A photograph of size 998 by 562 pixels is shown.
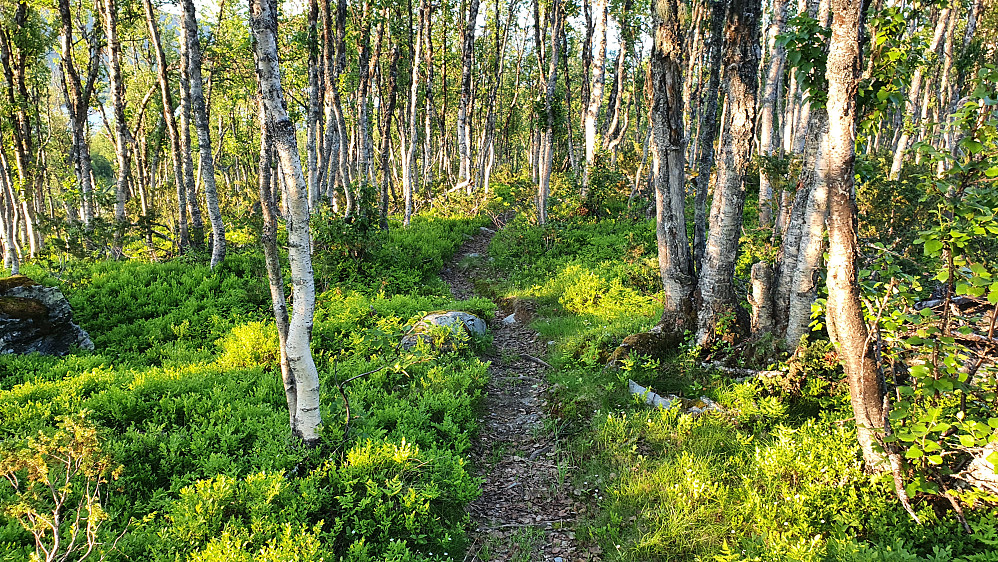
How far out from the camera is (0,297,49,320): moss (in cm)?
777

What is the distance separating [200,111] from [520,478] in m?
10.5

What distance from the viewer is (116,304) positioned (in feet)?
31.0

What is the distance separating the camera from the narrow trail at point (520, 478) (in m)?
4.75

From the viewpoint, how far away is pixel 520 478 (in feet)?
19.0

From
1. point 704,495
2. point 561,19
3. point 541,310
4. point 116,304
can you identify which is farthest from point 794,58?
point 561,19

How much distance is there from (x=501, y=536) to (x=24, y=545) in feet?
12.9

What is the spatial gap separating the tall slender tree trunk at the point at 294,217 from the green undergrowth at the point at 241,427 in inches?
24.5

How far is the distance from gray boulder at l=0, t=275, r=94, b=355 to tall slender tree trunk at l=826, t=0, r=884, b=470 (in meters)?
10.5

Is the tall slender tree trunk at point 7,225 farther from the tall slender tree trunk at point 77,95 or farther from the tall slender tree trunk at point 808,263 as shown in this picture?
the tall slender tree trunk at point 808,263

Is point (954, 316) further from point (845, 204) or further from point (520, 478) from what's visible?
point (520, 478)

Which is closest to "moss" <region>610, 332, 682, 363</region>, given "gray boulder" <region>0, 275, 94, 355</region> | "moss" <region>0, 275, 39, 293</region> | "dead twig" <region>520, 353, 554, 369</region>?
"dead twig" <region>520, 353, 554, 369</region>

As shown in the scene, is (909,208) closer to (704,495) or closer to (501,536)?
(704,495)

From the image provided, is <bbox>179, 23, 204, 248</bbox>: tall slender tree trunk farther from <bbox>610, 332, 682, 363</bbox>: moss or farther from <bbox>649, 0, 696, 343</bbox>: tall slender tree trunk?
<bbox>610, 332, 682, 363</bbox>: moss

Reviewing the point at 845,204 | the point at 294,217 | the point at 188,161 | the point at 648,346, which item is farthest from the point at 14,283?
the point at 845,204
